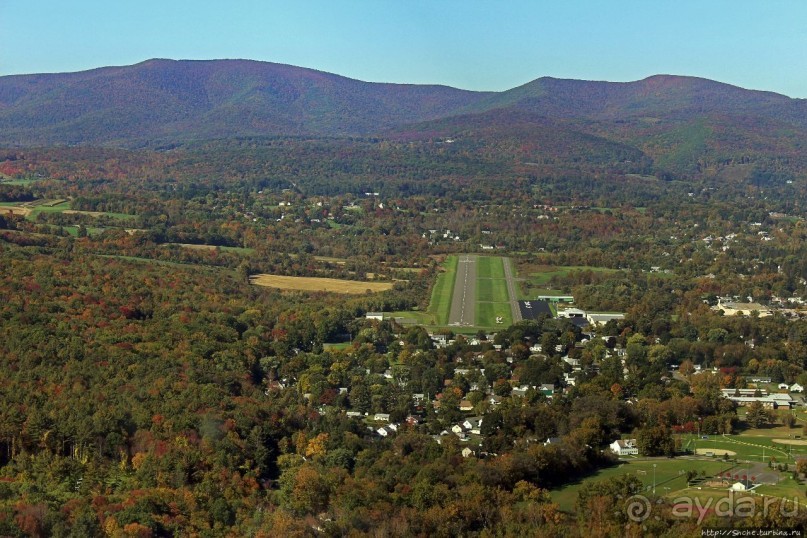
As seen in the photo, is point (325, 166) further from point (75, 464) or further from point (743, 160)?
point (75, 464)

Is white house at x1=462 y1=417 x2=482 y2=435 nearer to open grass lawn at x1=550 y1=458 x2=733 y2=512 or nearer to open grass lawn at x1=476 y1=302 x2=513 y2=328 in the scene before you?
open grass lawn at x1=550 y1=458 x2=733 y2=512

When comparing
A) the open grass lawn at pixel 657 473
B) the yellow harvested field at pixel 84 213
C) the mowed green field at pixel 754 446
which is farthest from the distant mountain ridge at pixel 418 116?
the open grass lawn at pixel 657 473

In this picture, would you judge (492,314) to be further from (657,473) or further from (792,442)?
(657,473)

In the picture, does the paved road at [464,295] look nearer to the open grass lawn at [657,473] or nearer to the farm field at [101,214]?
the open grass lawn at [657,473]

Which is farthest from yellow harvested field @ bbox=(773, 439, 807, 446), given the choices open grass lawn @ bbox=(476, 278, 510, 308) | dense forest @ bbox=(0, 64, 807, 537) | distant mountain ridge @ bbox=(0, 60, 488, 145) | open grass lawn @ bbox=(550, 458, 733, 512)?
distant mountain ridge @ bbox=(0, 60, 488, 145)

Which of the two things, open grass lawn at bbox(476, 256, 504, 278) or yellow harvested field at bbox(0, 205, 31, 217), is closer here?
open grass lawn at bbox(476, 256, 504, 278)

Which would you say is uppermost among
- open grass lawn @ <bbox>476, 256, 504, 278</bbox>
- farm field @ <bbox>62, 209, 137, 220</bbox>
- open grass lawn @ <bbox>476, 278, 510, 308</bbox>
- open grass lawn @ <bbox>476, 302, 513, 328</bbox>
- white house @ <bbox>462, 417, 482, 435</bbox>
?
farm field @ <bbox>62, 209, 137, 220</bbox>

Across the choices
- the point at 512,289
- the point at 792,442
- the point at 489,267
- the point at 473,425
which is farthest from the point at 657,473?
the point at 489,267

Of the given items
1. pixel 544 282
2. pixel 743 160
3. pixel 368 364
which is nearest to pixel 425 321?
pixel 368 364
